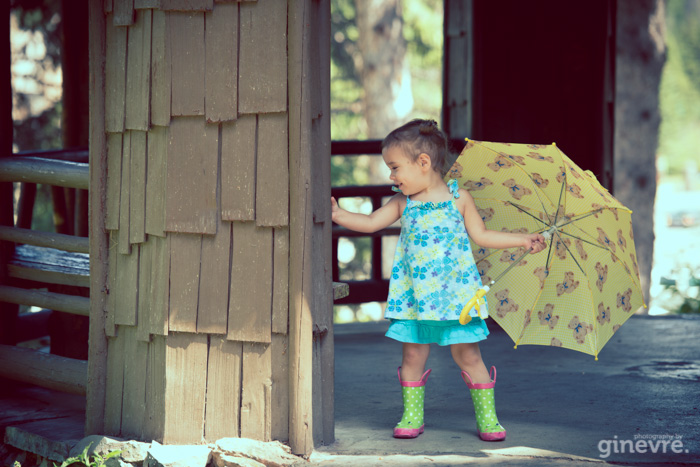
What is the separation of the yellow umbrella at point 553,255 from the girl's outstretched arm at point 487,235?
7 centimetres

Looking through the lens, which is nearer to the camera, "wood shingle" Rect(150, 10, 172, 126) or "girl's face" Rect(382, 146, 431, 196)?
"wood shingle" Rect(150, 10, 172, 126)

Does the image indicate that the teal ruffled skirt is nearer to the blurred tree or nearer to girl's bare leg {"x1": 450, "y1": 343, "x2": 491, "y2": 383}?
girl's bare leg {"x1": 450, "y1": 343, "x2": 491, "y2": 383}

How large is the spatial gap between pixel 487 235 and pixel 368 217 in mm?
493

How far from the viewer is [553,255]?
11.9ft

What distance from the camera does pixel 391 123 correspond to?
1446 centimetres

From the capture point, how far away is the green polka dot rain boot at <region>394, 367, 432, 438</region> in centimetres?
359

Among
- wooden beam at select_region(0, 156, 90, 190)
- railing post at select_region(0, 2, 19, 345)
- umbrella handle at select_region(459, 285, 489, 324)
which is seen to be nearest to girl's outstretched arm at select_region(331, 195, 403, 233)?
umbrella handle at select_region(459, 285, 489, 324)

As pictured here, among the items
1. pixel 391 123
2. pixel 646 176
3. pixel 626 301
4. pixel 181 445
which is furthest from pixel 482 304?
pixel 391 123

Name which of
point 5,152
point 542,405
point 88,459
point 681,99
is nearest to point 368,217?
point 542,405

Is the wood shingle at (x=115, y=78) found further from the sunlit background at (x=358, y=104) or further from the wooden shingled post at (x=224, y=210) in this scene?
the sunlit background at (x=358, y=104)

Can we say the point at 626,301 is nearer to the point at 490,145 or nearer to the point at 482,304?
the point at 482,304

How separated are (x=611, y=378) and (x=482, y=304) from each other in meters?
1.56

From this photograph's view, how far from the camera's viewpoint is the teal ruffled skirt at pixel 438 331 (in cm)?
353

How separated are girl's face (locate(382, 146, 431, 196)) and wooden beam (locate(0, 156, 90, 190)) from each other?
1366 mm
